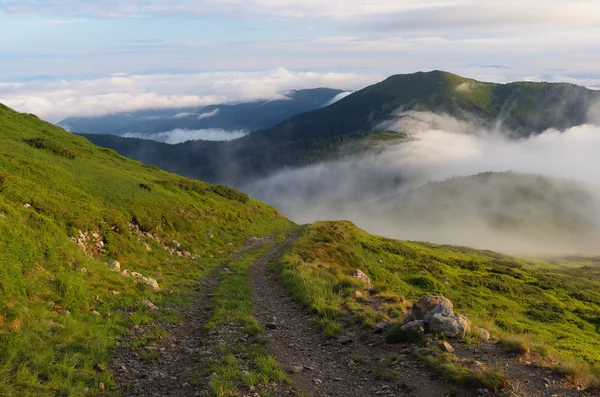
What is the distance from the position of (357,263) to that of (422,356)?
1166 inches

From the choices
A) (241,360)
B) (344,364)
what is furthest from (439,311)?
(241,360)

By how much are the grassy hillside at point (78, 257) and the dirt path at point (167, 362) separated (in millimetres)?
668

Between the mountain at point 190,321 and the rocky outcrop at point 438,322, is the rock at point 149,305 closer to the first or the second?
the mountain at point 190,321

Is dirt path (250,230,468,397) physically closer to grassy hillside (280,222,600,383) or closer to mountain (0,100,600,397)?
mountain (0,100,600,397)

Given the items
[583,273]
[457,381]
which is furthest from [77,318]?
[583,273]

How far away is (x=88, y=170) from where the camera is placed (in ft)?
152

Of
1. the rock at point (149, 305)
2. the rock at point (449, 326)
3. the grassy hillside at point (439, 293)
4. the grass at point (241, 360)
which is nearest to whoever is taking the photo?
the grass at point (241, 360)

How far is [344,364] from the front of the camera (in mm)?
13906

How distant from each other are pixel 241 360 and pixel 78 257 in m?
12.8

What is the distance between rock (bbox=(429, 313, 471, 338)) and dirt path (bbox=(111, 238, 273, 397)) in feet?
28.8

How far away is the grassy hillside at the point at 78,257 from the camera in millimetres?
12188

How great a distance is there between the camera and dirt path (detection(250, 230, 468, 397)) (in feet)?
38.3

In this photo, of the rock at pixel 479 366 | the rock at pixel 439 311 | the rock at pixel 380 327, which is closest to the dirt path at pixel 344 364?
the rock at pixel 380 327

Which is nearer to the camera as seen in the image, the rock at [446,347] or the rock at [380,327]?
the rock at [446,347]
